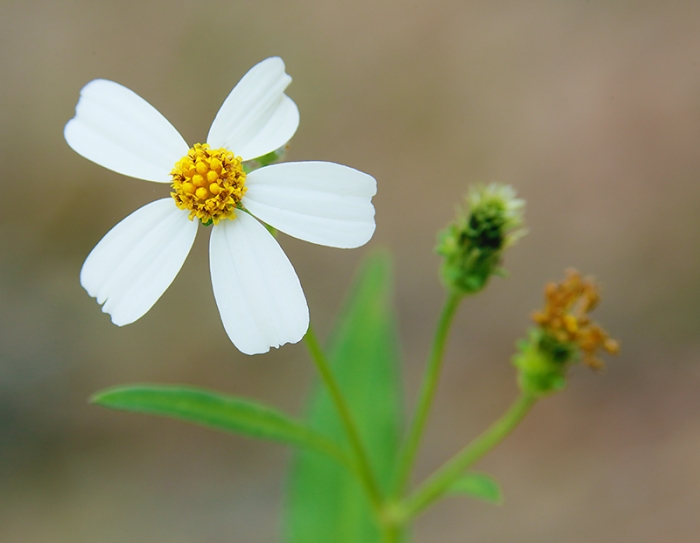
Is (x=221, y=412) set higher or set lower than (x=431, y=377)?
higher

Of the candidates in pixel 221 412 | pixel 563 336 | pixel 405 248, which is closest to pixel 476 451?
pixel 563 336

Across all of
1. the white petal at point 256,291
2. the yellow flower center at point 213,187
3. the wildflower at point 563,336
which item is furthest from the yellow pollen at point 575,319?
the yellow flower center at point 213,187

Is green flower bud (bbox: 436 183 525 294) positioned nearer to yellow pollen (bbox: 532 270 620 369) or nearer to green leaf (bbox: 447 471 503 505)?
yellow pollen (bbox: 532 270 620 369)

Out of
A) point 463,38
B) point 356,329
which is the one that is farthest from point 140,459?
point 463,38

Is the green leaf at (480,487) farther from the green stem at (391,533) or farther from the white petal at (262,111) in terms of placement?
the white petal at (262,111)

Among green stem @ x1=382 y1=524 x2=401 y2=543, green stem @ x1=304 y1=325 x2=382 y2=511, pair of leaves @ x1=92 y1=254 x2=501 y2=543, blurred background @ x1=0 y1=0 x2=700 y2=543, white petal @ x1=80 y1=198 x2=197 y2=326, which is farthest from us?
blurred background @ x1=0 y1=0 x2=700 y2=543

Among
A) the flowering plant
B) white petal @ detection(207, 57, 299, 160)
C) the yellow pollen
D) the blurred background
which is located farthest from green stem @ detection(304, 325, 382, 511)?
the blurred background

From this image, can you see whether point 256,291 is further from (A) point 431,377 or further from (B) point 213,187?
(A) point 431,377
